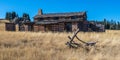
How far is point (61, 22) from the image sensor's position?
45812mm

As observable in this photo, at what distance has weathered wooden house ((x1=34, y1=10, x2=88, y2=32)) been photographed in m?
45.6

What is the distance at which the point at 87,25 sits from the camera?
4931cm

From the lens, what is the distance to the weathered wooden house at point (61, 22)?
4562 cm

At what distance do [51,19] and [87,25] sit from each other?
7778 millimetres

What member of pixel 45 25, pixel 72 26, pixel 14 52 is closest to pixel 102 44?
pixel 14 52

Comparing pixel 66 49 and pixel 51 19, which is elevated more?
pixel 51 19

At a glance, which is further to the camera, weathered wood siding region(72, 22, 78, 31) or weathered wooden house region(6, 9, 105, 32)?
weathered wooden house region(6, 9, 105, 32)

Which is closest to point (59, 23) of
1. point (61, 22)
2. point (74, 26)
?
point (61, 22)

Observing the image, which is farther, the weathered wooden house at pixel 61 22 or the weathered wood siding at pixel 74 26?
the weathered wooden house at pixel 61 22

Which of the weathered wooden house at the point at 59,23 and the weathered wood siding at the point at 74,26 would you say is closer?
the weathered wood siding at the point at 74,26

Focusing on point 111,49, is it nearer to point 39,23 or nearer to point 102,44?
point 102,44

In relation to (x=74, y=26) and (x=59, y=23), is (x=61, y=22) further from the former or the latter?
(x=74, y=26)

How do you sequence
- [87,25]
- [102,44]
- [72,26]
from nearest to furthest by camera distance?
1. [102,44]
2. [72,26]
3. [87,25]

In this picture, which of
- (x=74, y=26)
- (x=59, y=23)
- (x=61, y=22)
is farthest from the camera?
(x=59, y=23)
